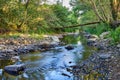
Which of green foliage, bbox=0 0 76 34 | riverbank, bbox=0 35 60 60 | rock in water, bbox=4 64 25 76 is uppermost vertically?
green foliage, bbox=0 0 76 34

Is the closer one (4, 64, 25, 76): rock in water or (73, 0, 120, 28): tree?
(4, 64, 25, 76): rock in water

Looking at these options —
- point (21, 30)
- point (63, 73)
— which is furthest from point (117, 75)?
point (21, 30)

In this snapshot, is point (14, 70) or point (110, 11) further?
point (110, 11)

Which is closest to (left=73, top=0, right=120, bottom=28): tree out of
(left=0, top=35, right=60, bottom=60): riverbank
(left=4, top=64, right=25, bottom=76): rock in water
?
(left=0, top=35, right=60, bottom=60): riverbank

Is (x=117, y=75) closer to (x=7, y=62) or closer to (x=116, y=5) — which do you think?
(x=7, y=62)

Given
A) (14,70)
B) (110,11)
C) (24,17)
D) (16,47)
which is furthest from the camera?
(24,17)

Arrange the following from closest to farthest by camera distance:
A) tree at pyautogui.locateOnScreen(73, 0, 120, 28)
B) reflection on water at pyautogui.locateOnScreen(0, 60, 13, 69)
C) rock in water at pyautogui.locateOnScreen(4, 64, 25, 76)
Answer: rock in water at pyautogui.locateOnScreen(4, 64, 25, 76) → reflection on water at pyautogui.locateOnScreen(0, 60, 13, 69) → tree at pyautogui.locateOnScreen(73, 0, 120, 28)

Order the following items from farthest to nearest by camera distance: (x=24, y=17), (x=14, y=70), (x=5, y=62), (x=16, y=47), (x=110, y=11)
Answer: (x=24, y=17) < (x=110, y=11) < (x=16, y=47) < (x=5, y=62) < (x=14, y=70)

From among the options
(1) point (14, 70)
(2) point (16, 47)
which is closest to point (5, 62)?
(1) point (14, 70)

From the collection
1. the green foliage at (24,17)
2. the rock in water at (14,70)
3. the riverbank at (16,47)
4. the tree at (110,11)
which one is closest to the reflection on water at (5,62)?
the riverbank at (16,47)

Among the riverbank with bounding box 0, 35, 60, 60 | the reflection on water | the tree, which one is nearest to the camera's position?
the reflection on water

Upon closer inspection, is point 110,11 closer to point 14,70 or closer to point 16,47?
point 16,47

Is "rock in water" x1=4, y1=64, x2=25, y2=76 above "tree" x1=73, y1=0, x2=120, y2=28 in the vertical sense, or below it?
below

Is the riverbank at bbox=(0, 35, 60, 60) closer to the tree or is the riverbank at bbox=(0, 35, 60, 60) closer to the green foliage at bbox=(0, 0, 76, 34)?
the green foliage at bbox=(0, 0, 76, 34)
